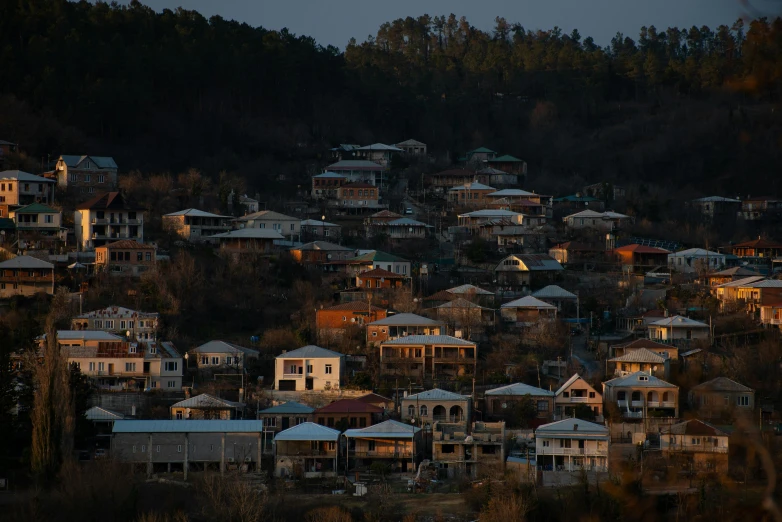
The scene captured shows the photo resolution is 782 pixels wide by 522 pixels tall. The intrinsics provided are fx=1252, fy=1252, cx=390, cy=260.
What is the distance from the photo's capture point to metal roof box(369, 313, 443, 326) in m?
38.9

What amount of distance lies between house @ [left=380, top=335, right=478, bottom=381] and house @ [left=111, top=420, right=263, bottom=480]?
697 cm

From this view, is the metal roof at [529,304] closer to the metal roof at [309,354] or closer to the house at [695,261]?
the metal roof at [309,354]

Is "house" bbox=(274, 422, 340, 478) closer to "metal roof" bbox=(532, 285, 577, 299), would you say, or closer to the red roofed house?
"metal roof" bbox=(532, 285, 577, 299)

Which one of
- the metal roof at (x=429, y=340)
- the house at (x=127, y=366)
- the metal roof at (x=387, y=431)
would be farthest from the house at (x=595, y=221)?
the metal roof at (x=387, y=431)

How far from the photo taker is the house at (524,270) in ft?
153

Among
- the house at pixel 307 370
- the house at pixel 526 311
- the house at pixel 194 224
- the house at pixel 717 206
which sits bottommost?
the house at pixel 307 370

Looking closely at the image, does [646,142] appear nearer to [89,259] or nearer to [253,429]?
[89,259]

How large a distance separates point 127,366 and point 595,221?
87.3ft

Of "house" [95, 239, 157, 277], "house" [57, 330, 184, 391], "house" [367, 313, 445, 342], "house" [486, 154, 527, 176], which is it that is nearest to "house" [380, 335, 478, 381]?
"house" [367, 313, 445, 342]

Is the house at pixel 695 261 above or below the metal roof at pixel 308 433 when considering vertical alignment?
above

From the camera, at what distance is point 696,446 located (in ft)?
99.9

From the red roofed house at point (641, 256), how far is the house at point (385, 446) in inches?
783

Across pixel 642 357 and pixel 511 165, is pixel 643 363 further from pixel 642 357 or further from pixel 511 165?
pixel 511 165

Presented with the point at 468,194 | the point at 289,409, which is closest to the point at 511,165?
the point at 468,194
